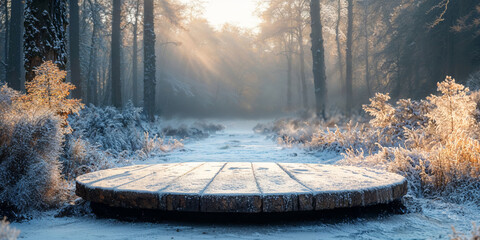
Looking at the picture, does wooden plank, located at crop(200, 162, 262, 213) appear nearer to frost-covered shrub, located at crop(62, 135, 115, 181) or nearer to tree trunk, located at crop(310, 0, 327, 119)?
frost-covered shrub, located at crop(62, 135, 115, 181)

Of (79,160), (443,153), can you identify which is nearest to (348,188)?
(443,153)

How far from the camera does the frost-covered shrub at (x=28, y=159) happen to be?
2.53 meters

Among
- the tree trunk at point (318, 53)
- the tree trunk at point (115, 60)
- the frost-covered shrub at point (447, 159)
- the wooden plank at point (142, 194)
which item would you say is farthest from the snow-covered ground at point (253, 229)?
the tree trunk at point (115, 60)

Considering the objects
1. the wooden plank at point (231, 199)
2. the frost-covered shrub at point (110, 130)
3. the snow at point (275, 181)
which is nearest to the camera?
the wooden plank at point (231, 199)

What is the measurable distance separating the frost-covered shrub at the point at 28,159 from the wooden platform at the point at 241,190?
0.29m

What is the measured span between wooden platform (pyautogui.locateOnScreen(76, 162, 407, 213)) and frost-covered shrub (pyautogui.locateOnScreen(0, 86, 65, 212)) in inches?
11.6

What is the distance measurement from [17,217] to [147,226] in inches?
40.0

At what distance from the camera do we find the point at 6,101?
2975 millimetres

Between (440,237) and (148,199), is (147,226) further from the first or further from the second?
(440,237)

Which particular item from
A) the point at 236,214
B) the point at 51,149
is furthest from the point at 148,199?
the point at 51,149

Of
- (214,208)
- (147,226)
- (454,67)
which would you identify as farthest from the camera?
(454,67)

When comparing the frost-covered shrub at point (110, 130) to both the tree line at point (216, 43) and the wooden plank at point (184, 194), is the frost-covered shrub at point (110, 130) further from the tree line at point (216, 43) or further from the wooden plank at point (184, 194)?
the wooden plank at point (184, 194)

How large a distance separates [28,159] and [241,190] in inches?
67.9

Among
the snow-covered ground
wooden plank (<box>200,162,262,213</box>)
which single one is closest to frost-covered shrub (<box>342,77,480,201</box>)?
the snow-covered ground
